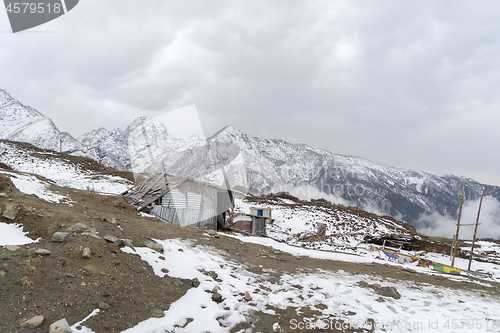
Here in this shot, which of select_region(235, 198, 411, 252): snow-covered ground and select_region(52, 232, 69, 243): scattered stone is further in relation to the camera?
select_region(235, 198, 411, 252): snow-covered ground

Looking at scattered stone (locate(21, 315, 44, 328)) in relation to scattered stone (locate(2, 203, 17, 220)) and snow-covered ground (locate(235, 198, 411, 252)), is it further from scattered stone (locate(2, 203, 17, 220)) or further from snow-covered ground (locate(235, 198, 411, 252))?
snow-covered ground (locate(235, 198, 411, 252))

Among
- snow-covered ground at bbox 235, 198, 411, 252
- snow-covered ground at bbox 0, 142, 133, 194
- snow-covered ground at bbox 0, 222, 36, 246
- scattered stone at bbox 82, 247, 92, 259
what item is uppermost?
scattered stone at bbox 82, 247, 92, 259

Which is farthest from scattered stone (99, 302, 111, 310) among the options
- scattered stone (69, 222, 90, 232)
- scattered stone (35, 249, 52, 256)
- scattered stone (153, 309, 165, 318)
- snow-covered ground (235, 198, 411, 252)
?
snow-covered ground (235, 198, 411, 252)

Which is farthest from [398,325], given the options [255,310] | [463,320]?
[255,310]

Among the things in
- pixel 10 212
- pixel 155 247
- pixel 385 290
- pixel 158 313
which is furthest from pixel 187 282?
pixel 385 290

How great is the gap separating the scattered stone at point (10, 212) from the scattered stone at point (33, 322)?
4845 millimetres

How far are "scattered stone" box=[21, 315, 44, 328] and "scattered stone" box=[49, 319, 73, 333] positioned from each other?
0.67 ft

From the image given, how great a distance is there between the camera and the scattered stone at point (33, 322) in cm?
336

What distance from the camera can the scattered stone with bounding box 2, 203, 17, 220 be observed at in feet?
21.9

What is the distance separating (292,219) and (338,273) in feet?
72.2

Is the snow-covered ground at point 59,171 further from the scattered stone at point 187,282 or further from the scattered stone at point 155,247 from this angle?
Answer: the scattered stone at point 187,282

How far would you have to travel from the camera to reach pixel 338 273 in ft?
31.3

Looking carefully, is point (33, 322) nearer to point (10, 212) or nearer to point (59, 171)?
point (10, 212)

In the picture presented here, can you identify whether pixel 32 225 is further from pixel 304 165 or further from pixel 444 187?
pixel 444 187
